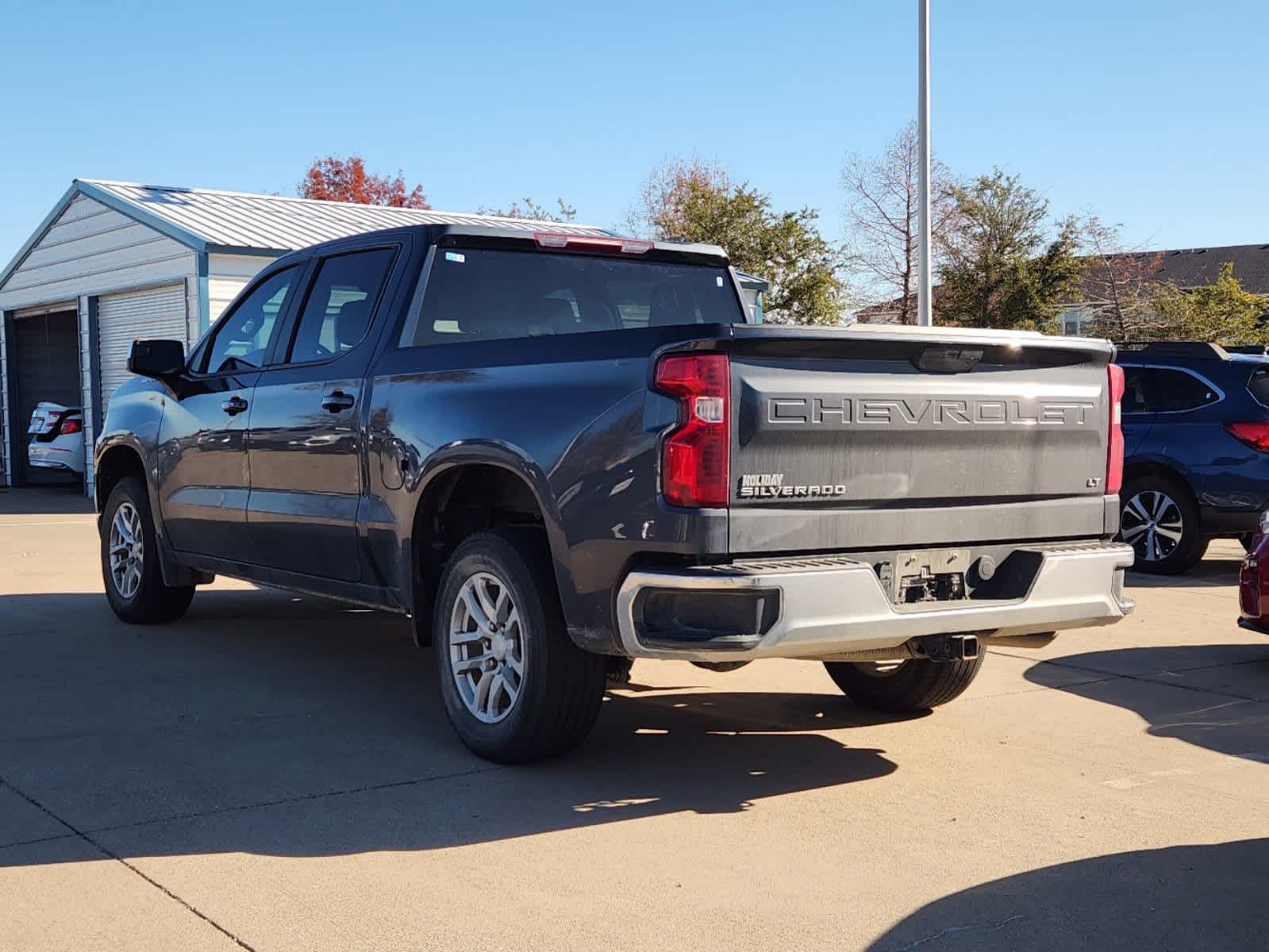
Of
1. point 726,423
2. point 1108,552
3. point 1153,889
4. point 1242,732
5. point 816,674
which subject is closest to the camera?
point 1153,889

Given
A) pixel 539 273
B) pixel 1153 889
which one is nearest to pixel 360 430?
pixel 539 273

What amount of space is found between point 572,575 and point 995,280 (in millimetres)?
30488

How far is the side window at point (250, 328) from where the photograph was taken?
22.6 feet

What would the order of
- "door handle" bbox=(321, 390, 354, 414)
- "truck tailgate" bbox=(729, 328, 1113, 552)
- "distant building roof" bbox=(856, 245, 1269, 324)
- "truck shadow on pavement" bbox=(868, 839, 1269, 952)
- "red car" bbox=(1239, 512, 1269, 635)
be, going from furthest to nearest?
1. "distant building roof" bbox=(856, 245, 1269, 324)
2. "red car" bbox=(1239, 512, 1269, 635)
3. "door handle" bbox=(321, 390, 354, 414)
4. "truck tailgate" bbox=(729, 328, 1113, 552)
5. "truck shadow on pavement" bbox=(868, 839, 1269, 952)

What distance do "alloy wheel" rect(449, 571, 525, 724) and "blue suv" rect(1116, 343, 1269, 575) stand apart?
22.6 feet

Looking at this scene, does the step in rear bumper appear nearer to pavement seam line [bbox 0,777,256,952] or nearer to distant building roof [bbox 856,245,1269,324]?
pavement seam line [bbox 0,777,256,952]

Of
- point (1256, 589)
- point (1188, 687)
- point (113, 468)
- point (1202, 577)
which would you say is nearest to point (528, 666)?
point (1188, 687)

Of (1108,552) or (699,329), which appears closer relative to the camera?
(699,329)

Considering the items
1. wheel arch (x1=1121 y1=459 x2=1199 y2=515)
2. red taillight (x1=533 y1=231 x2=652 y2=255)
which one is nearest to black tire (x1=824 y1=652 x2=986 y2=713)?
red taillight (x1=533 y1=231 x2=652 y2=255)

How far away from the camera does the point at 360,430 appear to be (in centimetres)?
580

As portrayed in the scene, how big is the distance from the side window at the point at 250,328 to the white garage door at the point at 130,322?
11987 millimetres

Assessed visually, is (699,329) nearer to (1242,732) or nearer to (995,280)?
(1242,732)

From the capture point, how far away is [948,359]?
4746 millimetres

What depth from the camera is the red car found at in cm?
676
